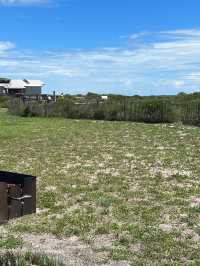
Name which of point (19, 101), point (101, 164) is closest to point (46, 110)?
point (19, 101)

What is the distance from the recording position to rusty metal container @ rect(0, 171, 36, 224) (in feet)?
9.62

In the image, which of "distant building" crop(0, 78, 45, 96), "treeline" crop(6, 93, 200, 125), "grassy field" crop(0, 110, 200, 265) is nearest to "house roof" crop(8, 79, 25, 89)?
"distant building" crop(0, 78, 45, 96)

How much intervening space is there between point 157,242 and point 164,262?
686 millimetres

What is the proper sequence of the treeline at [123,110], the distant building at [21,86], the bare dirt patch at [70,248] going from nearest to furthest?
1. the bare dirt patch at [70,248]
2. the treeline at [123,110]
3. the distant building at [21,86]

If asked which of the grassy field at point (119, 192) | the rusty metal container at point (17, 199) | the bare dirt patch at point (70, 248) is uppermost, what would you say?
the rusty metal container at point (17, 199)

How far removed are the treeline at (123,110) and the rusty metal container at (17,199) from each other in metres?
21.9

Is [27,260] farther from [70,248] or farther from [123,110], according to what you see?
[123,110]

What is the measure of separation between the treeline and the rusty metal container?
21.9 m

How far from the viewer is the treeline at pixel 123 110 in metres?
25.5

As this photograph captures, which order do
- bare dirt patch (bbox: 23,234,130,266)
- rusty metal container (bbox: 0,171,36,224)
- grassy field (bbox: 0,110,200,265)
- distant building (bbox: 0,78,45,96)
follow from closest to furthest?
rusty metal container (bbox: 0,171,36,224) → bare dirt patch (bbox: 23,234,130,266) → grassy field (bbox: 0,110,200,265) → distant building (bbox: 0,78,45,96)

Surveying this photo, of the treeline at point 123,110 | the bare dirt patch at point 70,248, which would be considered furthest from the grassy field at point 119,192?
the treeline at point 123,110

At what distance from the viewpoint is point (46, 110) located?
3008 cm

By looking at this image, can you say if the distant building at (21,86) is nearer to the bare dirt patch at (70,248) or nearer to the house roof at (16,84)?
the house roof at (16,84)

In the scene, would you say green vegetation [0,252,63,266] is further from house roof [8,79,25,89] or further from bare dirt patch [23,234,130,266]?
house roof [8,79,25,89]
